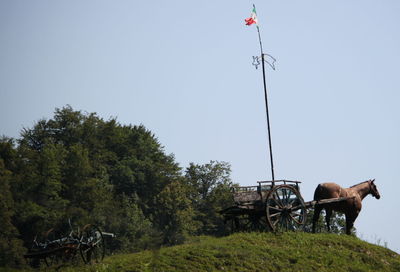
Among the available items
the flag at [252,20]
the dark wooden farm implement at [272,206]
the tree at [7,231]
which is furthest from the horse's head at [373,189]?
the tree at [7,231]

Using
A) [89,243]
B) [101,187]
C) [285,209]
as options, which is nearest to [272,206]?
[285,209]

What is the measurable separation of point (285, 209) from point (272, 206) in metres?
0.74

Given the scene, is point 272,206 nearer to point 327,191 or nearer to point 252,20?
point 327,191

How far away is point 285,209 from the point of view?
1262 inches

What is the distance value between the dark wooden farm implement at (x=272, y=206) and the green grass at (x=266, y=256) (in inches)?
33.2

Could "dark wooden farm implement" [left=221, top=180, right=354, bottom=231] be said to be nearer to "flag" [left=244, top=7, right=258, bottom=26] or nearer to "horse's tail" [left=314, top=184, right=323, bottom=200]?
"horse's tail" [left=314, top=184, right=323, bottom=200]

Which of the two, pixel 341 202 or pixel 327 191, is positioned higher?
pixel 327 191

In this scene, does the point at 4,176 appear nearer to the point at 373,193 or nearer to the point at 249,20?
the point at 249,20

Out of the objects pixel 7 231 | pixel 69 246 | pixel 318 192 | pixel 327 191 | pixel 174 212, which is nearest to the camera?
pixel 69 246

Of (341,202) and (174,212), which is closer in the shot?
(341,202)

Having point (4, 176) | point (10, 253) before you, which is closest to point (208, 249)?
point (10, 253)

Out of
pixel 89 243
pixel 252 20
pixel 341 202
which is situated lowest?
pixel 89 243

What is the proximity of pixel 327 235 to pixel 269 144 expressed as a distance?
241 inches

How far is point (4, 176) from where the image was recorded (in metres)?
54.1
